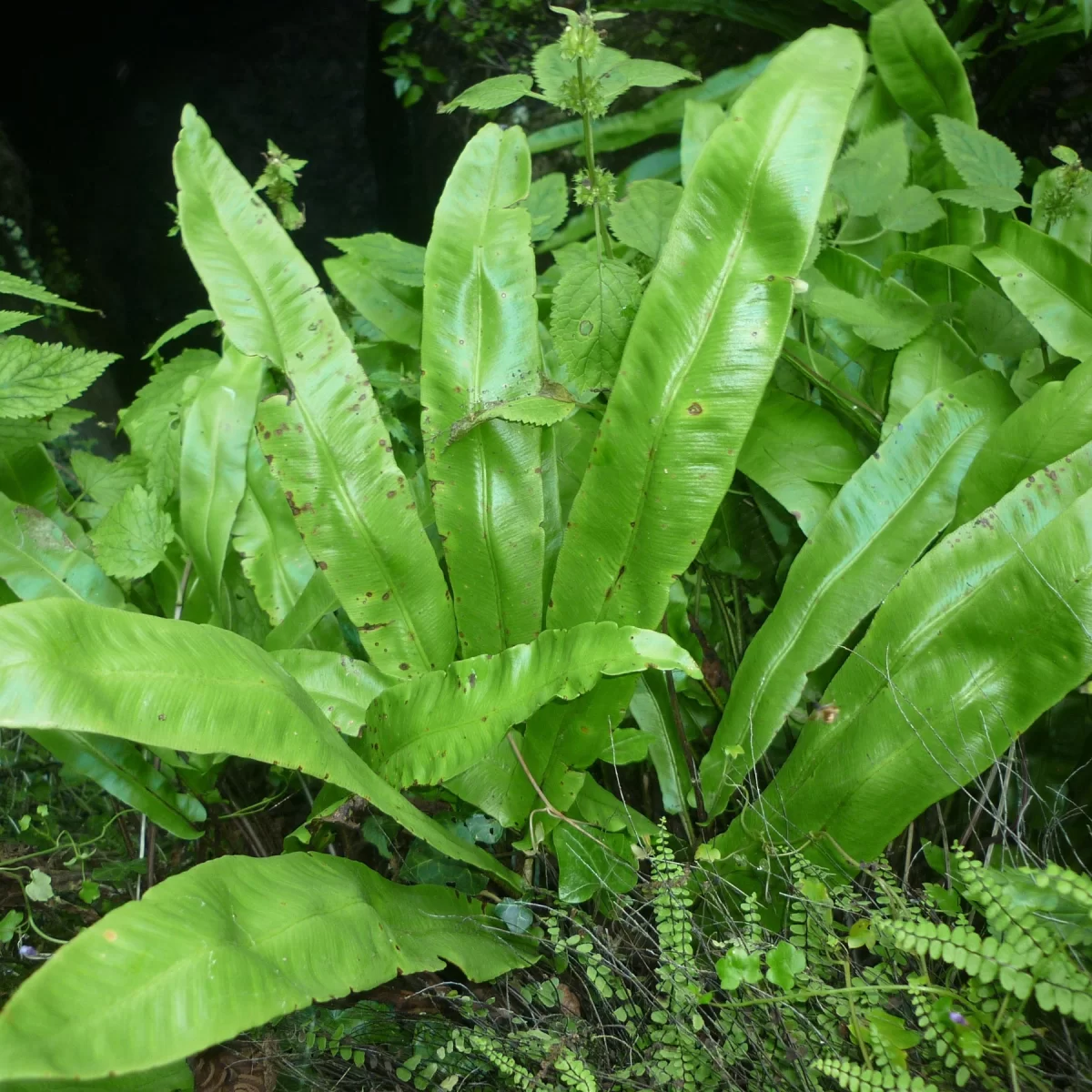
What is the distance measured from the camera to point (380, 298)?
4.39 ft

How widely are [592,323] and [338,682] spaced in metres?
0.50

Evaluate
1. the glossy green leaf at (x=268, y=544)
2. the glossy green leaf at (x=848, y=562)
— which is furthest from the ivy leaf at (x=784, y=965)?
the glossy green leaf at (x=268, y=544)

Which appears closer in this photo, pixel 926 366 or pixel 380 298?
pixel 926 366

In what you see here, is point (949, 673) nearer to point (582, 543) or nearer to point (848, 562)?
point (848, 562)

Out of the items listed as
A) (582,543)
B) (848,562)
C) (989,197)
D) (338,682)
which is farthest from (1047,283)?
(338,682)

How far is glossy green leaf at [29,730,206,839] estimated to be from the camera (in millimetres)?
882

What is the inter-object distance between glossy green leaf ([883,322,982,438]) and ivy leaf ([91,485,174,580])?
3.03ft

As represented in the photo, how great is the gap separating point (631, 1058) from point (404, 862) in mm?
312

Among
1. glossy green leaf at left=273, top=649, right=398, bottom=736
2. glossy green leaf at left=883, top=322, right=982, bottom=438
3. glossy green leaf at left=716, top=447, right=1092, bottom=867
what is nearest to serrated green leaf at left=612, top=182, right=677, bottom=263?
glossy green leaf at left=883, top=322, right=982, bottom=438

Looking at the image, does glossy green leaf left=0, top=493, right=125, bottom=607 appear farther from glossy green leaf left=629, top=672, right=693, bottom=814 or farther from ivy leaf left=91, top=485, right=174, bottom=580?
glossy green leaf left=629, top=672, right=693, bottom=814

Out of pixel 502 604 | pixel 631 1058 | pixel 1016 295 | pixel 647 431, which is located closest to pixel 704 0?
pixel 1016 295

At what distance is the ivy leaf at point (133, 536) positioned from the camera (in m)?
0.98

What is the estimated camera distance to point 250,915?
594 mm

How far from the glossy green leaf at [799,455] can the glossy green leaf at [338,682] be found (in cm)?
52
